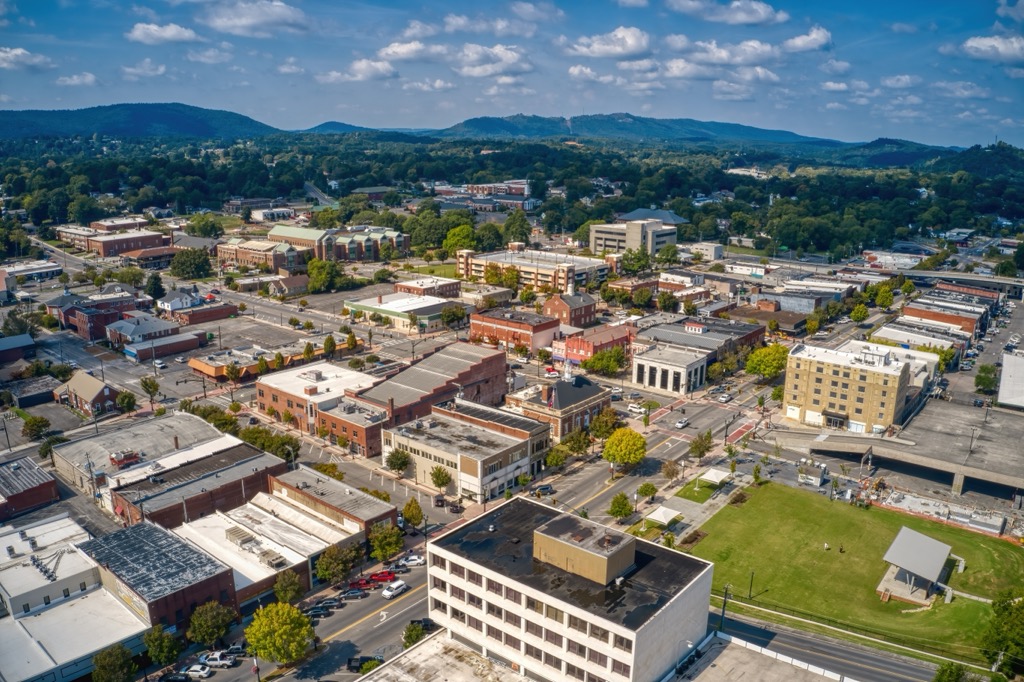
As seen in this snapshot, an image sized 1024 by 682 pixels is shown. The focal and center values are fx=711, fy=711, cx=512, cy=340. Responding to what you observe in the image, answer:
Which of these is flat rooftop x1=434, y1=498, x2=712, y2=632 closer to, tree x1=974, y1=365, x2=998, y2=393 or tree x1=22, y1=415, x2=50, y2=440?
tree x1=22, y1=415, x2=50, y2=440

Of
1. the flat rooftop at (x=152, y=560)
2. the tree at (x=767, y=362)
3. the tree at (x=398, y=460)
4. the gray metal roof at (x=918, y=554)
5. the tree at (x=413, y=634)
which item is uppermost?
the tree at (x=767, y=362)

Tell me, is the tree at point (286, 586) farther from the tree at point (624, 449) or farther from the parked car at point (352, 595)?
the tree at point (624, 449)

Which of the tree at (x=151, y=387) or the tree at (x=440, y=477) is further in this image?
the tree at (x=151, y=387)

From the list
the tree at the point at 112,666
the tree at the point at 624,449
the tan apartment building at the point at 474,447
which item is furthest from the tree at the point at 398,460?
the tree at the point at 112,666

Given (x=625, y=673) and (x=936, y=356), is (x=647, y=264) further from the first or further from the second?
(x=625, y=673)

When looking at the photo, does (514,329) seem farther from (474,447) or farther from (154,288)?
(154,288)

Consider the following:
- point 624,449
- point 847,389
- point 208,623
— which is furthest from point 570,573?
point 847,389

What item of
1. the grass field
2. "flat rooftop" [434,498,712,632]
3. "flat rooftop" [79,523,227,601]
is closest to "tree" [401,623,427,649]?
"flat rooftop" [434,498,712,632]
